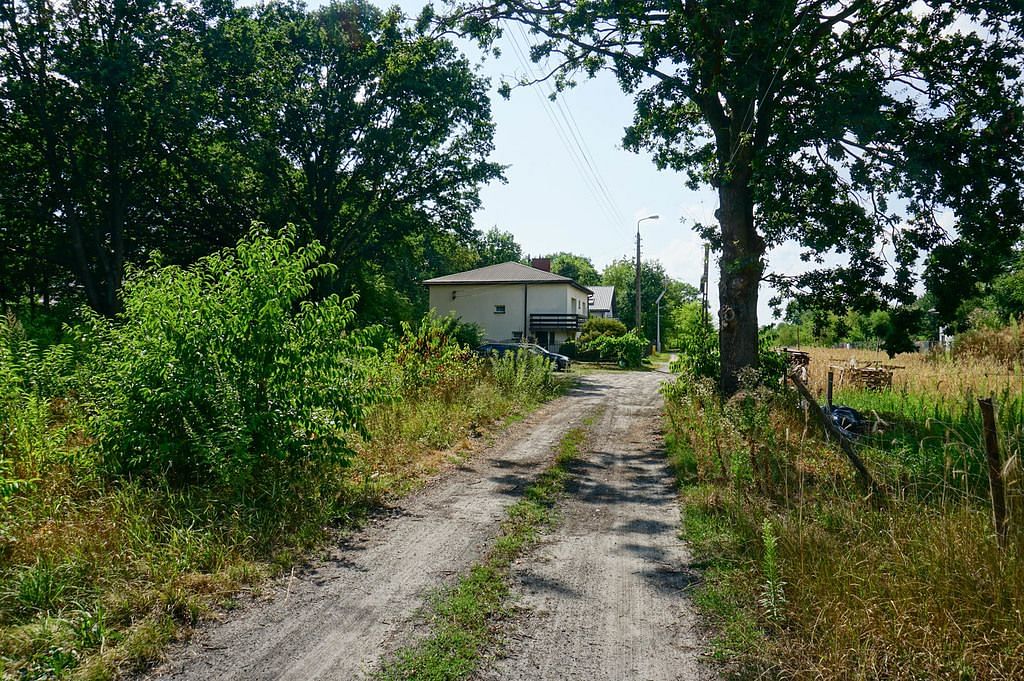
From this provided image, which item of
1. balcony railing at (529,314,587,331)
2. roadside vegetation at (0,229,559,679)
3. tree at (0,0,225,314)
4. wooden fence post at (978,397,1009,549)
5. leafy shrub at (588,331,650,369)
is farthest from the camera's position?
balcony railing at (529,314,587,331)

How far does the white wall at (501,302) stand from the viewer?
4122 centimetres

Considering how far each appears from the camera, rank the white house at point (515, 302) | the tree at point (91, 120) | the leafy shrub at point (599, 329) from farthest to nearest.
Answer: the white house at point (515, 302)
the leafy shrub at point (599, 329)
the tree at point (91, 120)

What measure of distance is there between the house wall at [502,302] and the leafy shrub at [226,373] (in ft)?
114

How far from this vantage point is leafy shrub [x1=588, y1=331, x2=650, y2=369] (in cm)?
3669

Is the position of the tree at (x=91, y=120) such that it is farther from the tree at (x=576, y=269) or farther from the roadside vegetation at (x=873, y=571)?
the tree at (x=576, y=269)

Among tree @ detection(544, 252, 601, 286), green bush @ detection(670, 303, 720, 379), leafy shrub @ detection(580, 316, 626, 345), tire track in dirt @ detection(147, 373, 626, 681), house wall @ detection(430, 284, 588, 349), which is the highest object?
tree @ detection(544, 252, 601, 286)

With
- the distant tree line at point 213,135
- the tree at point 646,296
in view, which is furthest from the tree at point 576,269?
the distant tree line at point 213,135

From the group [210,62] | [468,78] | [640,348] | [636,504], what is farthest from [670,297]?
[636,504]

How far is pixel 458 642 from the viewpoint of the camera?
11.6 ft

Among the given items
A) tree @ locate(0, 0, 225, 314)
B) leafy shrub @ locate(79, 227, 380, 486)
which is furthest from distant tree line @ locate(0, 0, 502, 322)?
leafy shrub @ locate(79, 227, 380, 486)

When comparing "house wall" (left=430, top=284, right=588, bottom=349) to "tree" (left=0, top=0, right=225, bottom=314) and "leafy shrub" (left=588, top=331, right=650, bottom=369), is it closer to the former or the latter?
"leafy shrub" (left=588, top=331, right=650, bottom=369)

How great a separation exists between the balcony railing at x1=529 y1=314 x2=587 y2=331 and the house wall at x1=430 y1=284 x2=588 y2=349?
36 centimetres

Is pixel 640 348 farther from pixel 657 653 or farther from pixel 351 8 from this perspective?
pixel 657 653

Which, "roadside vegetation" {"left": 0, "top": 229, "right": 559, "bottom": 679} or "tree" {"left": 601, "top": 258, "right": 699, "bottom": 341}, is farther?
"tree" {"left": 601, "top": 258, "right": 699, "bottom": 341}
